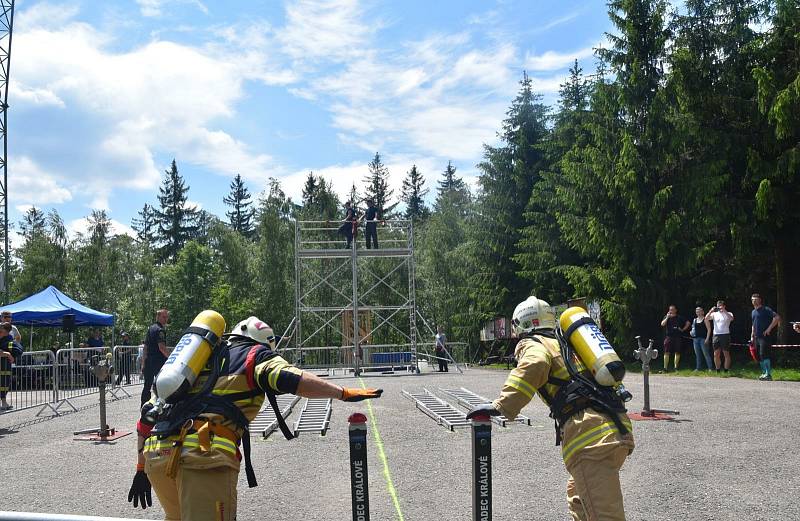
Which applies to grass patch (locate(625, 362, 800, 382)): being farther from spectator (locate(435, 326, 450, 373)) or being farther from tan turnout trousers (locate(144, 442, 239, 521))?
tan turnout trousers (locate(144, 442, 239, 521))

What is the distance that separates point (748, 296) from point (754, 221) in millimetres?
4546

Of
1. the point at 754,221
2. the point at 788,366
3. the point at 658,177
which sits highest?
the point at 658,177

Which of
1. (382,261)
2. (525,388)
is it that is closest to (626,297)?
(525,388)

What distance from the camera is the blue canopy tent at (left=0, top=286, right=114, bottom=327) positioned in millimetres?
22062

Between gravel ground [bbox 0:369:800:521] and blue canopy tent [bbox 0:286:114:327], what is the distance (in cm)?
1076

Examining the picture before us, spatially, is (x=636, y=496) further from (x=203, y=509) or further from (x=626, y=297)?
(x=626, y=297)

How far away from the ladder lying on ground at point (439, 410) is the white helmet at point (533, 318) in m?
6.24

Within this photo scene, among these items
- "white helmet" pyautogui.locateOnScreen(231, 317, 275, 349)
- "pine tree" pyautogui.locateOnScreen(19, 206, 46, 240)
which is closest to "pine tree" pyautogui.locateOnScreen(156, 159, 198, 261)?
"pine tree" pyautogui.locateOnScreen(19, 206, 46, 240)

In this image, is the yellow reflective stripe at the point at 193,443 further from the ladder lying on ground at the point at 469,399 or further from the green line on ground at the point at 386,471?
the ladder lying on ground at the point at 469,399

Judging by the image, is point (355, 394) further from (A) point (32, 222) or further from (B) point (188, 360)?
(A) point (32, 222)

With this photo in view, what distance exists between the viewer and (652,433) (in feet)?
32.2

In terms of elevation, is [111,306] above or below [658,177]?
below

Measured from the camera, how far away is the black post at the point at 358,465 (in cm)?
411

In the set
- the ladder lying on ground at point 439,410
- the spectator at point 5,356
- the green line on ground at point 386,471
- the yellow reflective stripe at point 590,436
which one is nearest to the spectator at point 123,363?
the spectator at point 5,356
